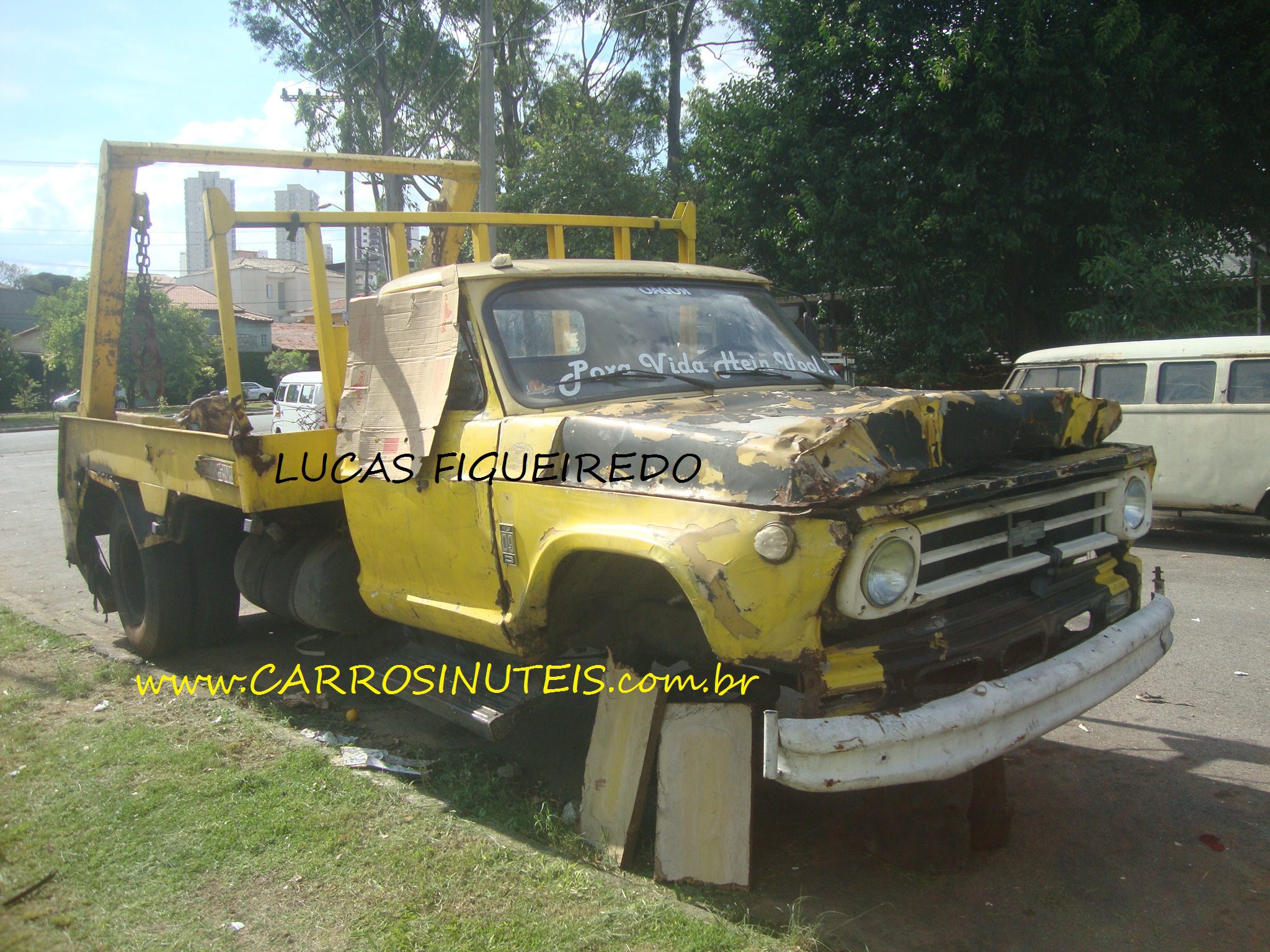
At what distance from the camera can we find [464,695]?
13.4ft

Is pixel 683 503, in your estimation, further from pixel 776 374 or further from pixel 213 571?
pixel 213 571

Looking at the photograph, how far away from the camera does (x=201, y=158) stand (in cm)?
555

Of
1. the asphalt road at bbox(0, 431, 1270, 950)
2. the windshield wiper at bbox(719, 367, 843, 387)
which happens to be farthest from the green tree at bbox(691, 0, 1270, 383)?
the windshield wiper at bbox(719, 367, 843, 387)

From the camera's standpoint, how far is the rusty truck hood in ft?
8.86

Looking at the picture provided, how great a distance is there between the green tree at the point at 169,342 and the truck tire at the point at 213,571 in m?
24.4

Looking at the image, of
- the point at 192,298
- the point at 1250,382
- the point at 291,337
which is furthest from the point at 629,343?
the point at 192,298

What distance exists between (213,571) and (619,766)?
346 cm

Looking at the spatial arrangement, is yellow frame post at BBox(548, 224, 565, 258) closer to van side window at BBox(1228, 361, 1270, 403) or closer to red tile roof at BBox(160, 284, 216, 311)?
van side window at BBox(1228, 361, 1270, 403)

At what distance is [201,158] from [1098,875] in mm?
5473

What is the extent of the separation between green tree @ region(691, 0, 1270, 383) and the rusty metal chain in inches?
370

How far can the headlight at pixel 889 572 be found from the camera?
2.76 m

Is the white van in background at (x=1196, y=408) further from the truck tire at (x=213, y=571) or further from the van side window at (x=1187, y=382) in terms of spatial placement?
the truck tire at (x=213, y=571)

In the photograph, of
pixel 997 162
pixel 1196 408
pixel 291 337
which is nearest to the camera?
pixel 1196 408

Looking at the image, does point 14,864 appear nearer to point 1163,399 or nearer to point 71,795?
point 71,795
